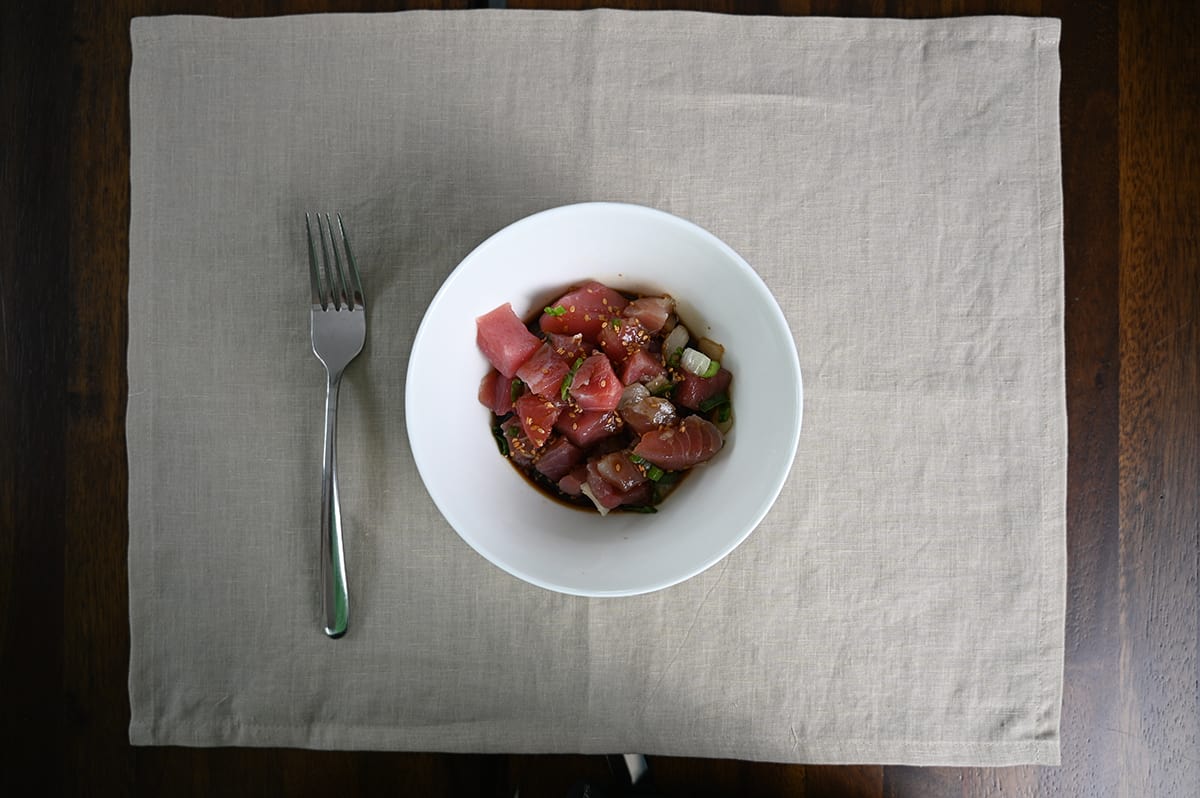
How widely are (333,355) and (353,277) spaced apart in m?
0.15

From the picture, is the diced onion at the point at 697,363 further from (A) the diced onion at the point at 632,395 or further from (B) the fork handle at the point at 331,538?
(B) the fork handle at the point at 331,538

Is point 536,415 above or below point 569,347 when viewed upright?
below

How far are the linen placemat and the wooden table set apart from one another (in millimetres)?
81

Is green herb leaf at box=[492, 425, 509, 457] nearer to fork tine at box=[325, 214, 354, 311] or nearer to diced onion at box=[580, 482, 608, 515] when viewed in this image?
diced onion at box=[580, 482, 608, 515]

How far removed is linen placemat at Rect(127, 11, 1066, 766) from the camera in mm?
1570

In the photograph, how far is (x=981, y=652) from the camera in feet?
5.20

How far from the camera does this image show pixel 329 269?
1.53 meters

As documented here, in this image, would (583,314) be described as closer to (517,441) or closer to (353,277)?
(517,441)

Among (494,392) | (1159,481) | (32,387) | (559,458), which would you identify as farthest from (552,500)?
(1159,481)

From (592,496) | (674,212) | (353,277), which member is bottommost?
(592,496)

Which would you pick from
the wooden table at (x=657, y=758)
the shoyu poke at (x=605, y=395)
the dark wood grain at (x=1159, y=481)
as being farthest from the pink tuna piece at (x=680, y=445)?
the dark wood grain at (x=1159, y=481)

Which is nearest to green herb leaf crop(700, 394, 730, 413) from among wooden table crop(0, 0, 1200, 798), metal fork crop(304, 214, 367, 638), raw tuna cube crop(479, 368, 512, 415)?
raw tuna cube crop(479, 368, 512, 415)

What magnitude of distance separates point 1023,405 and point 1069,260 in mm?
331

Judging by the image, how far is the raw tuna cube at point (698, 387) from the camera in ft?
4.52
